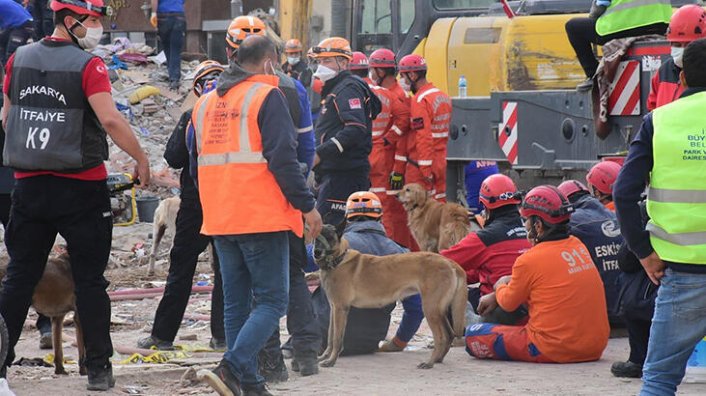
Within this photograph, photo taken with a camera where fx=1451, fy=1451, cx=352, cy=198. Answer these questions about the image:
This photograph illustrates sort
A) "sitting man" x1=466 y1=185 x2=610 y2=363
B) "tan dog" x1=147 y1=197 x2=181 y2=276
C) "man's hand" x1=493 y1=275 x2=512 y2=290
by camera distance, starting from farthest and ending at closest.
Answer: "tan dog" x1=147 y1=197 x2=181 y2=276 < "man's hand" x1=493 y1=275 x2=512 y2=290 < "sitting man" x1=466 y1=185 x2=610 y2=363

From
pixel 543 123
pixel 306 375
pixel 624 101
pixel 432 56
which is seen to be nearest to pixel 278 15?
pixel 432 56

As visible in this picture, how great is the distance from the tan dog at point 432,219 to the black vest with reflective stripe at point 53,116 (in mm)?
5787

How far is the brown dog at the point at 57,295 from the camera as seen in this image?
27.3 ft

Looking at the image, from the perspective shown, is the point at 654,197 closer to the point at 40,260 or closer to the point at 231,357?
the point at 231,357

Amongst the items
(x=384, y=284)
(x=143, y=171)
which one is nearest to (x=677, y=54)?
(x=384, y=284)

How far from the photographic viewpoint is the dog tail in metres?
9.25

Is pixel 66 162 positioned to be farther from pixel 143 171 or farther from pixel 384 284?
pixel 384 284

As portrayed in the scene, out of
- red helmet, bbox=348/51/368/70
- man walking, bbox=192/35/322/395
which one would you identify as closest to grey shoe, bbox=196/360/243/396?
man walking, bbox=192/35/322/395

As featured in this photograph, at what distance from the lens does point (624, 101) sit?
1189 centimetres

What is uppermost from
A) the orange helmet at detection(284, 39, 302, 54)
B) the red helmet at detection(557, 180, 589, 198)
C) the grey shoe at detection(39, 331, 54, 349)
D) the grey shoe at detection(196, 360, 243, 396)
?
the orange helmet at detection(284, 39, 302, 54)

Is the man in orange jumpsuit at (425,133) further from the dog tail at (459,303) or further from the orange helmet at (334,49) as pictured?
the dog tail at (459,303)

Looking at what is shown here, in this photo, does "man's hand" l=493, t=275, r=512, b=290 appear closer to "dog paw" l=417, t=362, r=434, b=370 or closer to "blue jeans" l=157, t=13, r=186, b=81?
"dog paw" l=417, t=362, r=434, b=370

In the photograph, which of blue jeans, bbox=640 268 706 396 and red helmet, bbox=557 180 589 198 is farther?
red helmet, bbox=557 180 589 198

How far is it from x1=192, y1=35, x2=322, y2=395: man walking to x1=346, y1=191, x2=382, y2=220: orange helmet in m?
2.38
